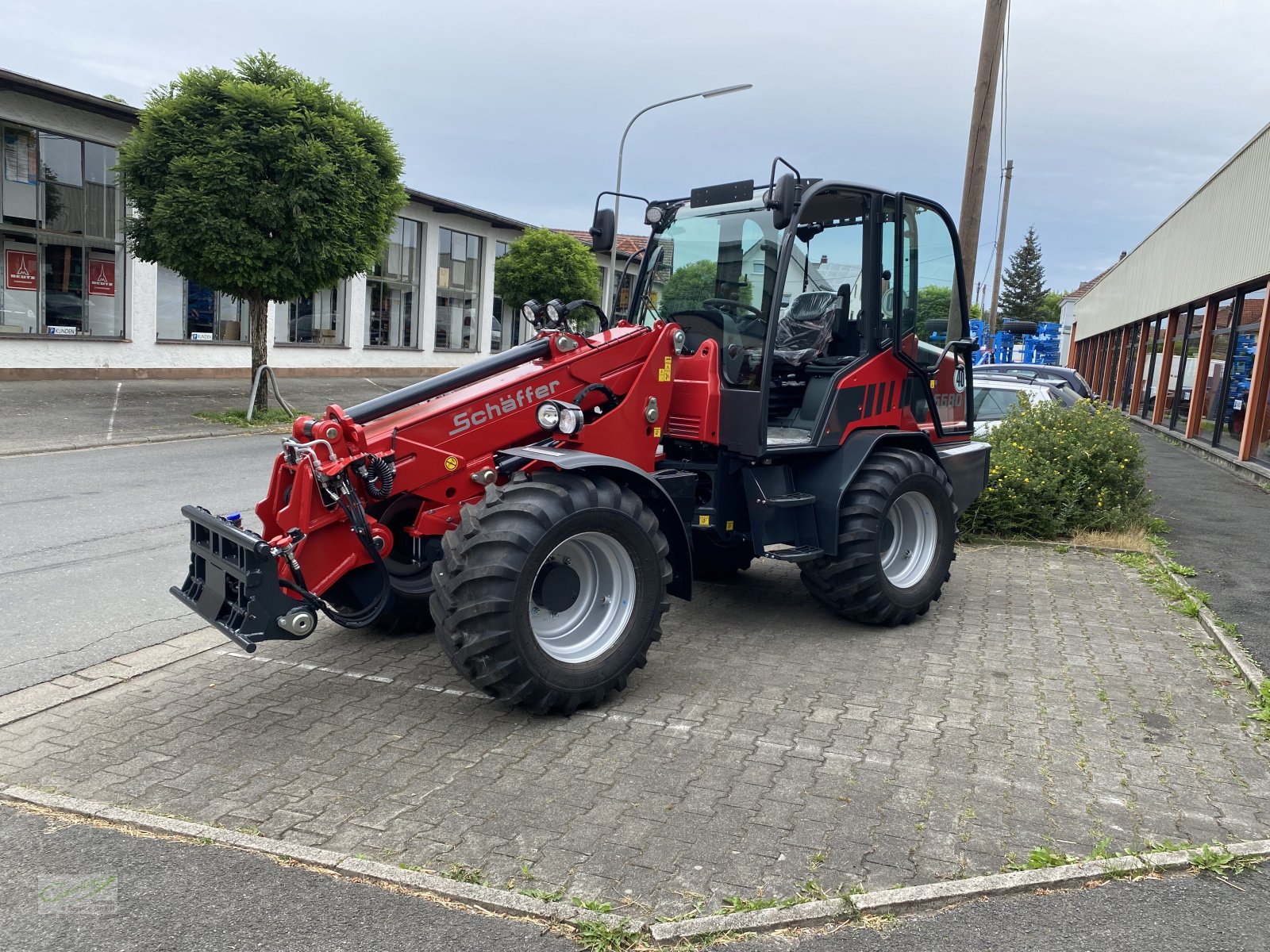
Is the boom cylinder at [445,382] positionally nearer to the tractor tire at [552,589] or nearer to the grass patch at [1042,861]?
the tractor tire at [552,589]

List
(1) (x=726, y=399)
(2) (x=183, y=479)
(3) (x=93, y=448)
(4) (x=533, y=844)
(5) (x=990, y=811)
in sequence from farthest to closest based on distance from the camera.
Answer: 1. (3) (x=93, y=448)
2. (2) (x=183, y=479)
3. (1) (x=726, y=399)
4. (5) (x=990, y=811)
5. (4) (x=533, y=844)

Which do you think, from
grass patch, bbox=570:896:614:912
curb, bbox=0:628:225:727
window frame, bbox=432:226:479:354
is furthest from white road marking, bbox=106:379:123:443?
window frame, bbox=432:226:479:354

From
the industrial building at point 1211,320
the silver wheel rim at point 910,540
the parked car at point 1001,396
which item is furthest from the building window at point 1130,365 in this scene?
the silver wheel rim at point 910,540

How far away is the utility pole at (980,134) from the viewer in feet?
39.7

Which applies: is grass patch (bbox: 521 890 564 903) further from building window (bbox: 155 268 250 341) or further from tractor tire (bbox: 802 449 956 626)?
building window (bbox: 155 268 250 341)

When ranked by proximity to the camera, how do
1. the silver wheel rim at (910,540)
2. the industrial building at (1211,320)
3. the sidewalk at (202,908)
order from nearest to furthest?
the sidewalk at (202,908), the silver wheel rim at (910,540), the industrial building at (1211,320)

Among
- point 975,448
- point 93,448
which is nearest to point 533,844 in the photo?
point 975,448

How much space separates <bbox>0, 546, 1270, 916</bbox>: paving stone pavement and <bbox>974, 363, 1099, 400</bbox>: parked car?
10485mm

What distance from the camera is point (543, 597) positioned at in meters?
4.88

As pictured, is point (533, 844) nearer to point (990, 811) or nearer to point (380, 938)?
point (380, 938)

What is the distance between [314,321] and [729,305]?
25443mm

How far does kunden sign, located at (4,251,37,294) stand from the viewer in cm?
2033

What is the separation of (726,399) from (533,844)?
10.0 feet

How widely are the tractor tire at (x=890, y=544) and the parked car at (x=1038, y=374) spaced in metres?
9.21
